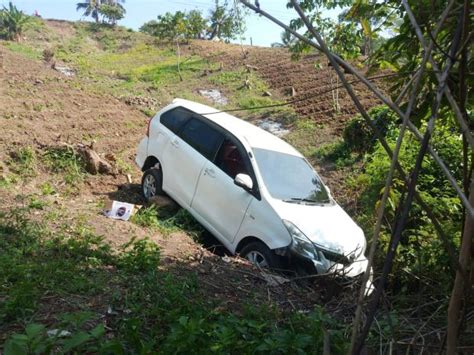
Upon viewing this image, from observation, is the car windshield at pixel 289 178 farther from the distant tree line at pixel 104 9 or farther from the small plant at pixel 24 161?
the distant tree line at pixel 104 9

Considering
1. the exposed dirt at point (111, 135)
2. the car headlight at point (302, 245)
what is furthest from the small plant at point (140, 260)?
Result: the car headlight at point (302, 245)

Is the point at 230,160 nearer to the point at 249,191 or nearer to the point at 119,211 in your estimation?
the point at 249,191

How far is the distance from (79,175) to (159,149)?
1.55 metres

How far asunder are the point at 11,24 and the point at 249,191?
29.8 metres

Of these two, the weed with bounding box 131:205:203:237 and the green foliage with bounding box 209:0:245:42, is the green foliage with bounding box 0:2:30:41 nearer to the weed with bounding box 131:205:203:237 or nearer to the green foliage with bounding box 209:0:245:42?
the green foliage with bounding box 209:0:245:42

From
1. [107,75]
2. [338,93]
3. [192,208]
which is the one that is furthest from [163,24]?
[192,208]

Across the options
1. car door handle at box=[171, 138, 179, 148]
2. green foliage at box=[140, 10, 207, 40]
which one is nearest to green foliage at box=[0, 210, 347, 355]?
car door handle at box=[171, 138, 179, 148]

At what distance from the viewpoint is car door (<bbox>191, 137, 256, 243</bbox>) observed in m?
5.80

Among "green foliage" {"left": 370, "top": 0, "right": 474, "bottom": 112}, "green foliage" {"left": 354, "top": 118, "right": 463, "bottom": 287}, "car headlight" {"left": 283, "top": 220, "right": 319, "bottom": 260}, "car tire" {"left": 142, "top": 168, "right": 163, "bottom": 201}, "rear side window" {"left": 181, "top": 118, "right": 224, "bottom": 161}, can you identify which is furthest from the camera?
"car tire" {"left": 142, "top": 168, "right": 163, "bottom": 201}

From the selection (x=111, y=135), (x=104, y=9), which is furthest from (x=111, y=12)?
(x=111, y=135)

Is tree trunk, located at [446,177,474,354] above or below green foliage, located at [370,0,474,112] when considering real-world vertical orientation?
below

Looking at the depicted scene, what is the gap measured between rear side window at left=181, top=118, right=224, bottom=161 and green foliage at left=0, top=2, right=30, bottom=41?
91.3ft

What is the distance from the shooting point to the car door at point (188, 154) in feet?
21.4

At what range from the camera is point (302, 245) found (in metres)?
5.14
